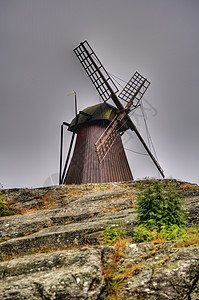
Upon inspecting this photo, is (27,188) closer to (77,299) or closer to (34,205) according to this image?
(34,205)

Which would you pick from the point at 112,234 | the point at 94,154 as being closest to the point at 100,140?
the point at 94,154

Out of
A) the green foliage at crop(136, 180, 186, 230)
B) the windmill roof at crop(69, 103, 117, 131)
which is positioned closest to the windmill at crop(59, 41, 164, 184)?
the windmill roof at crop(69, 103, 117, 131)

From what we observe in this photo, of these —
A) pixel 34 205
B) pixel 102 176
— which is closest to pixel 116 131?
pixel 102 176

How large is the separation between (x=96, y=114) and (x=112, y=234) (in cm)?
1608

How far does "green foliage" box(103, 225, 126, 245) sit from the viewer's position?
5.69 meters

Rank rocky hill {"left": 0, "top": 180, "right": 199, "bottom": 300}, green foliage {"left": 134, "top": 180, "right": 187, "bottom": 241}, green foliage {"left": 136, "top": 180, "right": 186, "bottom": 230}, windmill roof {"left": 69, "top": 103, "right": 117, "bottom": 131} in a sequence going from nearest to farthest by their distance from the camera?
rocky hill {"left": 0, "top": 180, "right": 199, "bottom": 300}
green foliage {"left": 134, "top": 180, "right": 187, "bottom": 241}
green foliage {"left": 136, "top": 180, "right": 186, "bottom": 230}
windmill roof {"left": 69, "top": 103, "right": 117, "bottom": 131}

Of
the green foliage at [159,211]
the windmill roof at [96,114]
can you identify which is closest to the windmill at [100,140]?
the windmill roof at [96,114]

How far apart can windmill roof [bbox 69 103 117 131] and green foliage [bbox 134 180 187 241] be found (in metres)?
14.9

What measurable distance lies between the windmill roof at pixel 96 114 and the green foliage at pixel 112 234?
15.3m

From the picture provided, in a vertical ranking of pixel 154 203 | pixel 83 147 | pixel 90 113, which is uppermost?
pixel 90 113

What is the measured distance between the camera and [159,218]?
5953 millimetres

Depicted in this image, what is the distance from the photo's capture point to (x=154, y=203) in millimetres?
6121

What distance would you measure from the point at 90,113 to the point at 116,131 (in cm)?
283

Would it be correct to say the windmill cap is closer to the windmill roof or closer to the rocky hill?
the windmill roof
